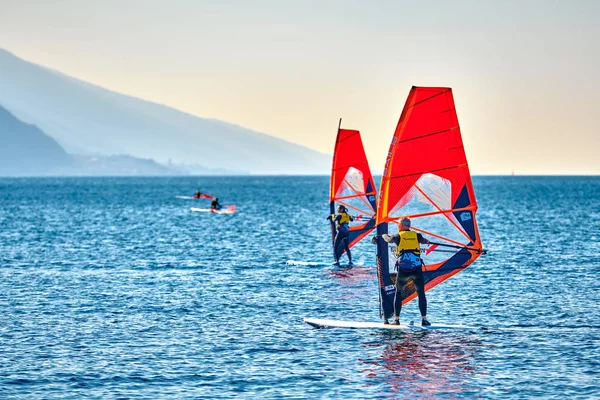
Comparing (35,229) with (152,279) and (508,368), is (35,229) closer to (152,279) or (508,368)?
(152,279)

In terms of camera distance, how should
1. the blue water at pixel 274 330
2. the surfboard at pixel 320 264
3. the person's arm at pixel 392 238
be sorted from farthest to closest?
the surfboard at pixel 320 264
the person's arm at pixel 392 238
the blue water at pixel 274 330

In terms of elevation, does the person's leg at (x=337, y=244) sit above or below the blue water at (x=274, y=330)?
above

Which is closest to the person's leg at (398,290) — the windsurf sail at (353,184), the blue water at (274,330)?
the blue water at (274,330)

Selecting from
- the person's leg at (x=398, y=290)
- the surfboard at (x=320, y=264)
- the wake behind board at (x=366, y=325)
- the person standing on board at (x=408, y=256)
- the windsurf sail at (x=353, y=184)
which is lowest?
the wake behind board at (x=366, y=325)

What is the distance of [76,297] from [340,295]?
32.1 ft

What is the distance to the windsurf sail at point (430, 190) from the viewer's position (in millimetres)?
26891

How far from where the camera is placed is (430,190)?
27.3 metres

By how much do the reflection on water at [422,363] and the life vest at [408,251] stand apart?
1994mm

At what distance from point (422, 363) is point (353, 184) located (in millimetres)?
23208

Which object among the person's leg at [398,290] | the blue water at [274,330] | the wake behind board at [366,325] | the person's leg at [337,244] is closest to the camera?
the blue water at [274,330]

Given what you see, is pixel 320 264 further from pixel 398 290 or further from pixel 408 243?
pixel 408 243

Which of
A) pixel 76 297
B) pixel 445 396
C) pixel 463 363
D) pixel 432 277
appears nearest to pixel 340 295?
pixel 432 277

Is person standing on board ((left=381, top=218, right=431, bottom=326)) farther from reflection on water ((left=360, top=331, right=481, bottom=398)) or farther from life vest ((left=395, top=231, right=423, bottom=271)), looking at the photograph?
reflection on water ((left=360, top=331, right=481, bottom=398))

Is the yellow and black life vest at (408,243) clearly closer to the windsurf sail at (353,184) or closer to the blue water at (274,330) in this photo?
the blue water at (274,330)
